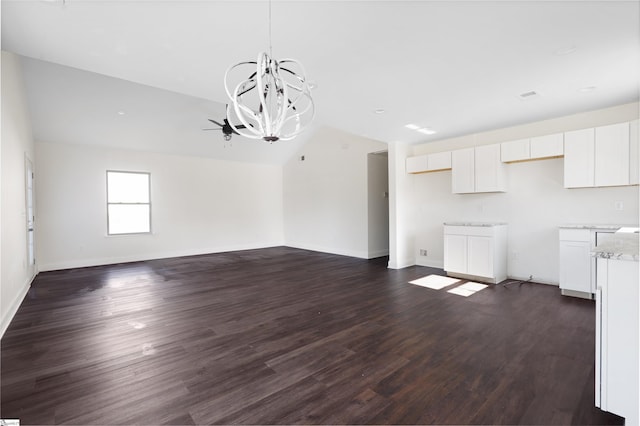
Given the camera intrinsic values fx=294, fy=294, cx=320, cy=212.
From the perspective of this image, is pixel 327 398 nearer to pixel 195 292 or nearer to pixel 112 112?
pixel 195 292

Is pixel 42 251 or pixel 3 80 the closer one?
pixel 3 80

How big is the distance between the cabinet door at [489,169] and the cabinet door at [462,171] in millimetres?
88

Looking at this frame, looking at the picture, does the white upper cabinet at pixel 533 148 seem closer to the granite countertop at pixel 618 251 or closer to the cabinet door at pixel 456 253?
the cabinet door at pixel 456 253

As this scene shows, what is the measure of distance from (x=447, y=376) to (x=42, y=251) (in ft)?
26.2

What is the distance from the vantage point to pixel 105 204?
7113 mm

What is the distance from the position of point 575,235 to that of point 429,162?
2626 mm

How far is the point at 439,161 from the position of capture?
571cm

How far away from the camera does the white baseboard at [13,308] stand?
314cm

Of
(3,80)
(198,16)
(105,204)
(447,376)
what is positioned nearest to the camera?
(447,376)

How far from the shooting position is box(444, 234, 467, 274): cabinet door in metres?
5.11

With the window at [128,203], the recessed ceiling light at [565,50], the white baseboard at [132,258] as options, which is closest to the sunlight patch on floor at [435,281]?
the recessed ceiling light at [565,50]

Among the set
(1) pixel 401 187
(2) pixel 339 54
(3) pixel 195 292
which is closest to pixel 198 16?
(2) pixel 339 54

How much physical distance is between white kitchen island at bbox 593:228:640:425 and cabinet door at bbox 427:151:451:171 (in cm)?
396

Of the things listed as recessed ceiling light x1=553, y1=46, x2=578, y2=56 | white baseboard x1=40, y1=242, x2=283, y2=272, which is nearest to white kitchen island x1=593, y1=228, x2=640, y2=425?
recessed ceiling light x1=553, y1=46, x2=578, y2=56
